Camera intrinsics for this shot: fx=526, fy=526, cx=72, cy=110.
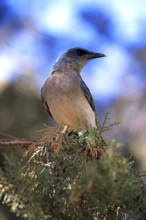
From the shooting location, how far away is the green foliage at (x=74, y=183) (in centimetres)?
266

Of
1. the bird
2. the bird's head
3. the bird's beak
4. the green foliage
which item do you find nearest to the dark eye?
the bird's head

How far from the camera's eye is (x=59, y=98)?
6289 mm

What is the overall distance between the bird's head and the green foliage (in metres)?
3.81

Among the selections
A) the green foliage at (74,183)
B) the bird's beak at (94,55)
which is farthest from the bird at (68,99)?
the green foliage at (74,183)

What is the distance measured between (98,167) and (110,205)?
448mm

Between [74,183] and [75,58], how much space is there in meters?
4.67

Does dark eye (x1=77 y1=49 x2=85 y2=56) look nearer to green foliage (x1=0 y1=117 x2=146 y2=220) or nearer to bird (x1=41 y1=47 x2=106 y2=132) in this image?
bird (x1=41 y1=47 x2=106 y2=132)

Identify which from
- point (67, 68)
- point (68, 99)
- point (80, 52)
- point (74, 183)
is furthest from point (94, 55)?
point (74, 183)

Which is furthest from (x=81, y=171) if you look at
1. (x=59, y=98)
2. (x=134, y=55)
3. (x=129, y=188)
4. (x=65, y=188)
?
(x=134, y=55)

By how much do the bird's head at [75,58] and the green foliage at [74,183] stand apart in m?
3.81

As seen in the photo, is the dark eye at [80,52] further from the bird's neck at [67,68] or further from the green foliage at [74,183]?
the green foliage at [74,183]

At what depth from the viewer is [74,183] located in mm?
2904

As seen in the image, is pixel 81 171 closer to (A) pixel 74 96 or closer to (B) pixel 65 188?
(B) pixel 65 188

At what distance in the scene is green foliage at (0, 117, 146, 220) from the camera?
105 inches
